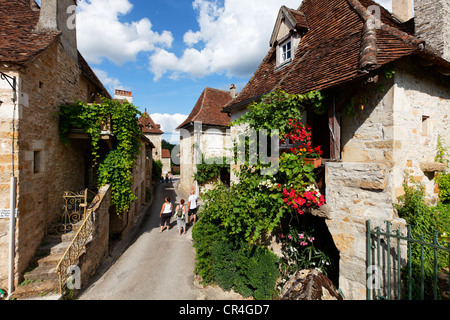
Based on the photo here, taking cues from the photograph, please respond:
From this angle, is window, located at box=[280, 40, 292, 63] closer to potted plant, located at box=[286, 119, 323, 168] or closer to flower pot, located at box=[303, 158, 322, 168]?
potted plant, located at box=[286, 119, 323, 168]

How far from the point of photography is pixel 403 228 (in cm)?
339

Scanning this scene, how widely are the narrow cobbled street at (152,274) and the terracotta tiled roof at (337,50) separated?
6367mm

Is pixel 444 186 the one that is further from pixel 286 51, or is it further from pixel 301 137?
pixel 286 51

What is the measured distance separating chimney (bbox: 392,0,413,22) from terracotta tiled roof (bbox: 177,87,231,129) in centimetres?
1063

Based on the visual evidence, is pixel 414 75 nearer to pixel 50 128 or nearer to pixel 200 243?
pixel 200 243

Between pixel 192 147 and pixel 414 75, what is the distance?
13496 millimetres

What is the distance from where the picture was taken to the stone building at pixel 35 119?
486 centimetres

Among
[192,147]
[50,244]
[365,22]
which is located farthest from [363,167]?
[192,147]

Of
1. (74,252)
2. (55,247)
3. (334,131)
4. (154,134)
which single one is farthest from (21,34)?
(154,134)

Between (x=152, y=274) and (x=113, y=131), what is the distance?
17.2 feet

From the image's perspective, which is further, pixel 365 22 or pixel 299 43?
pixel 299 43

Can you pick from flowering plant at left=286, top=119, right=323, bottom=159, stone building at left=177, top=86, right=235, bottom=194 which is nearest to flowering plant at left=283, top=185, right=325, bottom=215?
flowering plant at left=286, top=119, right=323, bottom=159

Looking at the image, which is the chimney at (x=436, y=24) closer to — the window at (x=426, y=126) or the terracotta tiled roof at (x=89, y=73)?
the window at (x=426, y=126)

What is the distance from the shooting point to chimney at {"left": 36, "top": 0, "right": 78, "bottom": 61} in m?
6.67
